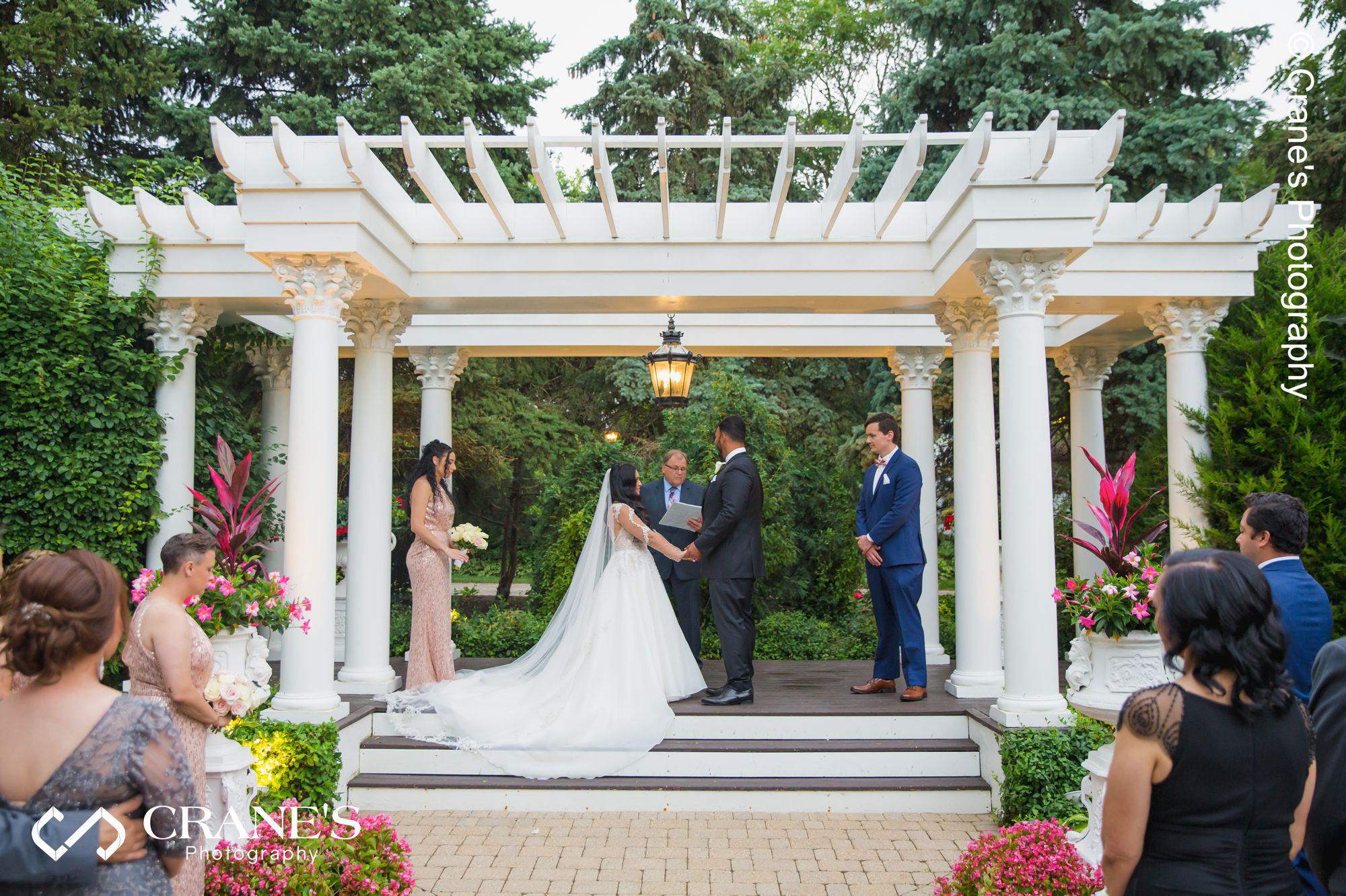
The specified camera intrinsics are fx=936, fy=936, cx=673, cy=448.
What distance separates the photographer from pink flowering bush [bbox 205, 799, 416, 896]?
3.82 m

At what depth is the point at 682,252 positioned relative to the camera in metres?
7.77

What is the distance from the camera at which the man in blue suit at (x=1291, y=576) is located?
361 centimetres

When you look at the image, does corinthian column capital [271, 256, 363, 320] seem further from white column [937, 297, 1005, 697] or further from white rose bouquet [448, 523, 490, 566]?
white column [937, 297, 1005, 697]

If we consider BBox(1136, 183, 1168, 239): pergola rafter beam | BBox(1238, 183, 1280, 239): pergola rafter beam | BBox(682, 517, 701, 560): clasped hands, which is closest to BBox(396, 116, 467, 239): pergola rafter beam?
BBox(682, 517, 701, 560): clasped hands

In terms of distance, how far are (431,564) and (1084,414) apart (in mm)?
7223

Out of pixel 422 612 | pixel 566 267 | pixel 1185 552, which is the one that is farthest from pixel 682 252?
pixel 1185 552

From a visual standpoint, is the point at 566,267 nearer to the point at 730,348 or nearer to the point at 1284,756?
the point at 730,348

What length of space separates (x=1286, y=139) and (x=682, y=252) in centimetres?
890

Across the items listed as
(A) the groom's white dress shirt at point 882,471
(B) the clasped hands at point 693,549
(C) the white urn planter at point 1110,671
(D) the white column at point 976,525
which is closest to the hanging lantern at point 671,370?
(B) the clasped hands at point 693,549

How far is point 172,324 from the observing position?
8.20m

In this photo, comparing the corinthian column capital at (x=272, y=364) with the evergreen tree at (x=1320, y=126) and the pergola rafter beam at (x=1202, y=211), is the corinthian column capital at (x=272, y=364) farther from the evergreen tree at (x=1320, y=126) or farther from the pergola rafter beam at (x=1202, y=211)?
the evergreen tree at (x=1320, y=126)

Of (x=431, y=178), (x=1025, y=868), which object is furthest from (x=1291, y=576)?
(x=431, y=178)

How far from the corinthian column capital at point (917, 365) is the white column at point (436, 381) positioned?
4833mm

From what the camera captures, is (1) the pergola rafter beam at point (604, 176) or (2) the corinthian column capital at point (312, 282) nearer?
(1) the pergola rafter beam at point (604, 176)
